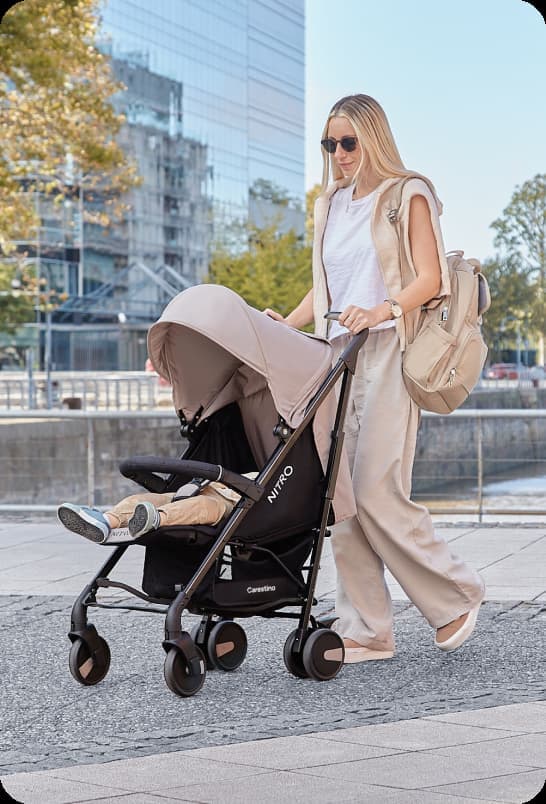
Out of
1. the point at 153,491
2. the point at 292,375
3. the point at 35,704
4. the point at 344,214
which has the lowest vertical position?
the point at 35,704

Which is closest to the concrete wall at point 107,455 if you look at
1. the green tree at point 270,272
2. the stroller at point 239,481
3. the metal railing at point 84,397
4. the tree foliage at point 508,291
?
the stroller at point 239,481

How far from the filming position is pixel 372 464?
509 centimetres

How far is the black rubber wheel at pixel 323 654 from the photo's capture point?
4770 millimetres

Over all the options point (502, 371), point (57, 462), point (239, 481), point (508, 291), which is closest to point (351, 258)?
point (239, 481)

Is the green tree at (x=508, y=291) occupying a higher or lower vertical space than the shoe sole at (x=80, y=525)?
higher

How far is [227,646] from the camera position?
5.05 m

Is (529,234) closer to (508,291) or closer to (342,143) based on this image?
(508,291)

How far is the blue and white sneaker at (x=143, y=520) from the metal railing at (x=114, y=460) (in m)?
5.14

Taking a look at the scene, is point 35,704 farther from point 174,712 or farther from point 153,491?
point 153,491

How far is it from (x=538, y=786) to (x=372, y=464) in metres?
1.85

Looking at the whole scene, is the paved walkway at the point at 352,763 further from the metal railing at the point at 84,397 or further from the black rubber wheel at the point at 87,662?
the metal railing at the point at 84,397

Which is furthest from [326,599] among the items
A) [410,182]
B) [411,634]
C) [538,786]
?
[538,786]

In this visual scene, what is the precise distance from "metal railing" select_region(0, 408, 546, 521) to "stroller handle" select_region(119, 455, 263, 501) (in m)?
4.91

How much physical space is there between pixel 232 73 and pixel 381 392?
97.8 metres
